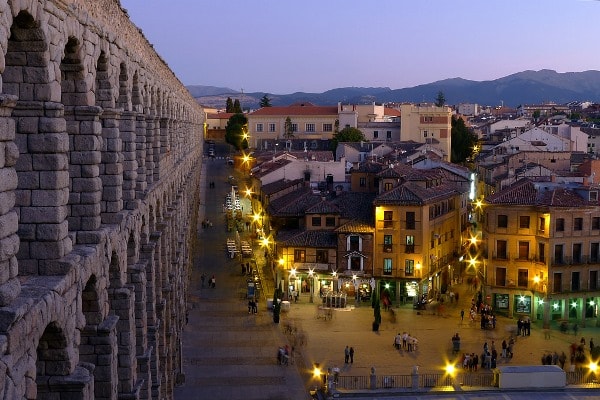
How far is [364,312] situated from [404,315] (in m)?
2.74

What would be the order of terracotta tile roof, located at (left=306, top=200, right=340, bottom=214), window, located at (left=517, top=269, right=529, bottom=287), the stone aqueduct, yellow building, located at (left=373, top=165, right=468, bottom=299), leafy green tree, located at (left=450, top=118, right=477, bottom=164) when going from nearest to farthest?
1. the stone aqueduct
2. window, located at (left=517, top=269, right=529, bottom=287)
3. yellow building, located at (left=373, top=165, right=468, bottom=299)
4. terracotta tile roof, located at (left=306, top=200, right=340, bottom=214)
5. leafy green tree, located at (left=450, top=118, right=477, bottom=164)

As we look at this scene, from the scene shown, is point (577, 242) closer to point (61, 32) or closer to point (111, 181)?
point (111, 181)

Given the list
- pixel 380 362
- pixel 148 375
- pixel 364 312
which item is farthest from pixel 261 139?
pixel 148 375

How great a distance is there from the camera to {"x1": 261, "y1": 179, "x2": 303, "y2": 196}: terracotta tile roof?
278 ft

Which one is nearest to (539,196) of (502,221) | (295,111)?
(502,221)

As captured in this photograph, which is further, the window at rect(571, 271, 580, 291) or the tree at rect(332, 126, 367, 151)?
the tree at rect(332, 126, 367, 151)

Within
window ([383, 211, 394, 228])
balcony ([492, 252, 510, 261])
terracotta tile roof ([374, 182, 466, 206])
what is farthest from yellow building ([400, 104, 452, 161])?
balcony ([492, 252, 510, 261])

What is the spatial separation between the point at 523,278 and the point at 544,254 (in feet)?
7.97

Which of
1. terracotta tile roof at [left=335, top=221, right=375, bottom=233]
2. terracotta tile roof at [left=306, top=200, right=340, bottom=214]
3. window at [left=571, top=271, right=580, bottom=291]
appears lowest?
window at [left=571, top=271, right=580, bottom=291]

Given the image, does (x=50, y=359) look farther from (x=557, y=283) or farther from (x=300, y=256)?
(x=300, y=256)

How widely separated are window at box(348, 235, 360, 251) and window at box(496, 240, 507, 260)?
10.1 metres

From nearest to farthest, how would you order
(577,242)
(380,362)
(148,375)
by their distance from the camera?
(148,375) < (380,362) < (577,242)

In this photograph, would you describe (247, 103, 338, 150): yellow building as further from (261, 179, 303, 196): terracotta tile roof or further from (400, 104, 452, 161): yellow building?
(261, 179, 303, 196): terracotta tile roof

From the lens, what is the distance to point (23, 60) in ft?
40.2
